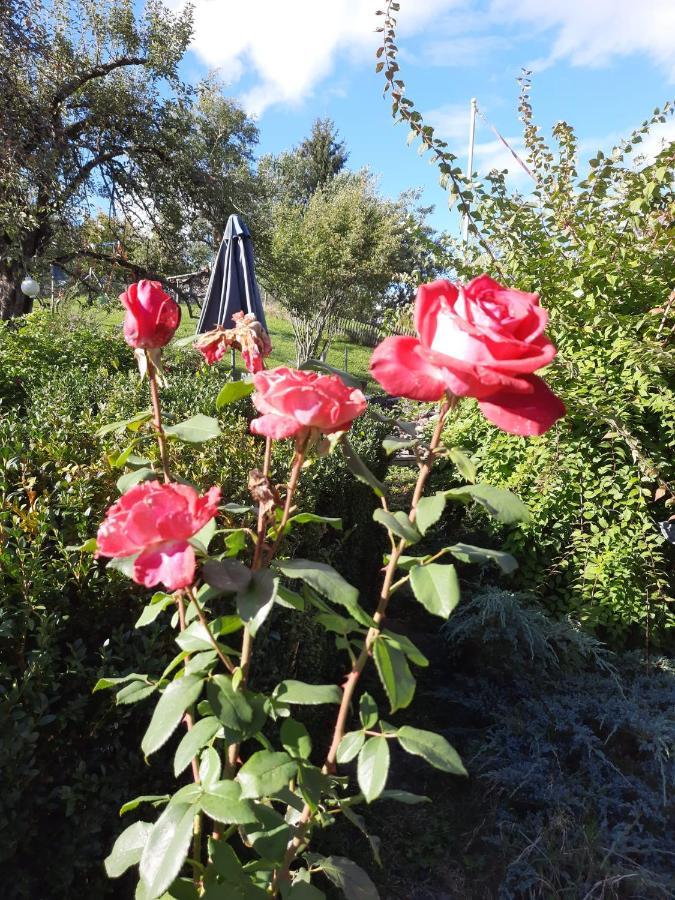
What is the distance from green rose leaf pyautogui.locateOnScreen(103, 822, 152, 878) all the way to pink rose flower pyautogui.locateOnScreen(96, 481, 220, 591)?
2.06ft

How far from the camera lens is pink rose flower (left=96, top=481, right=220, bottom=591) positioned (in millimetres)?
720

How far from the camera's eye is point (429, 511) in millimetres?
846

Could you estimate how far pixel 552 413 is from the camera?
0.72 metres

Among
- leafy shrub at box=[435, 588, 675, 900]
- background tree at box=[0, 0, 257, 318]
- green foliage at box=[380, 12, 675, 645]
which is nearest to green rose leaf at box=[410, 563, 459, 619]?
leafy shrub at box=[435, 588, 675, 900]

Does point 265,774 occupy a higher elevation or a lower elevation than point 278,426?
lower

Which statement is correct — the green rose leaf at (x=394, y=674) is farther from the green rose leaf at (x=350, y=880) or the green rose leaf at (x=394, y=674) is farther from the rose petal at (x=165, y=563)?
the green rose leaf at (x=350, y=880)

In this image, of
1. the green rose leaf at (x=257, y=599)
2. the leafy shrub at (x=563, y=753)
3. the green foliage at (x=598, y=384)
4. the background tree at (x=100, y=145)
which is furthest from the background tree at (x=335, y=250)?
the green rose leaf at (x=257, y=599)

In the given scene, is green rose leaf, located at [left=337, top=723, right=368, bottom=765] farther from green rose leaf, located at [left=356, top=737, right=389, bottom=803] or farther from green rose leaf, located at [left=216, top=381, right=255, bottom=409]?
green rose leaf, located at [left=216, top=381, right=255, bottom=409]

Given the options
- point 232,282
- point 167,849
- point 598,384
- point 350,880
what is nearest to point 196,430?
point 167,849

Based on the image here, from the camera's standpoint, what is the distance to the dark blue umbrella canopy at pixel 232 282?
184 inches

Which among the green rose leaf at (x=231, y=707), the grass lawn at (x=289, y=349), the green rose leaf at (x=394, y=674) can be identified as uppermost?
the green rose leaf at (x=394, y=674)

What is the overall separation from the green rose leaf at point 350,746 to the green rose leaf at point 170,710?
0.27 m

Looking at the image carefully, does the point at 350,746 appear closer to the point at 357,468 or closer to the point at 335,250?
the point at 357,468

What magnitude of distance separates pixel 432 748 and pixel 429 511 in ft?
1.27
